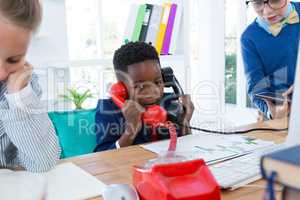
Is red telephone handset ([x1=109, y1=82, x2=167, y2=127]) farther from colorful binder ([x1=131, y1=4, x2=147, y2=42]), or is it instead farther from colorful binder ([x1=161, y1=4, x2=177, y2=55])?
colorful binder ([x1=161, y1=4, x2=177, y2=55])

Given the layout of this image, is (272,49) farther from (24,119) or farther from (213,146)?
(24,119)

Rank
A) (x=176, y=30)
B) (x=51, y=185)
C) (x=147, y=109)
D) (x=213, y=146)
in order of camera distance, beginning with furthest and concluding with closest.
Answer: (x=176, y=30) < (x=147, y=109) < (x=213, y=146) < (x=51, y=185)

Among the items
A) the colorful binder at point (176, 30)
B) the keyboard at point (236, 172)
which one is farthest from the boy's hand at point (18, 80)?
the colorful binder at point (176, 30)

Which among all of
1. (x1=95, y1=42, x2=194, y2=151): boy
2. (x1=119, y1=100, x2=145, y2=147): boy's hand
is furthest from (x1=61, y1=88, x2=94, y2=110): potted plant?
(x1=119, y1=100, x2=145, y2=147): boy's hand

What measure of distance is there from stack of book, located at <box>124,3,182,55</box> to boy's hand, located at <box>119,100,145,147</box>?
935 millimetres

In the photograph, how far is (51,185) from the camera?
2.56ft

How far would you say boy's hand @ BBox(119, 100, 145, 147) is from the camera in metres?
1.22

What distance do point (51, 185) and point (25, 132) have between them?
24 centimetres

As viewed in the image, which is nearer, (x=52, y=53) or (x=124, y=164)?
(x=124, y=164)

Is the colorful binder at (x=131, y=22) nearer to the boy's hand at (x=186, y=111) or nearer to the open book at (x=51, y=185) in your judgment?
the boy's hand at (x=186, y=111)

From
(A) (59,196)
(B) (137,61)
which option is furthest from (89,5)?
(A) (59,196)

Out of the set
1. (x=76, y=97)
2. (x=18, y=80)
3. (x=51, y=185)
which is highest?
(x=18, y=80)

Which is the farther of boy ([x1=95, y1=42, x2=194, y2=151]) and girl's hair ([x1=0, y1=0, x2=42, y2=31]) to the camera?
boy ([x1=95, y1=42, x2=194, y2=151])

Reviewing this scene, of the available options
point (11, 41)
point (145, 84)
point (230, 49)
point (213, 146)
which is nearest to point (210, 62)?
point (230, 49)
